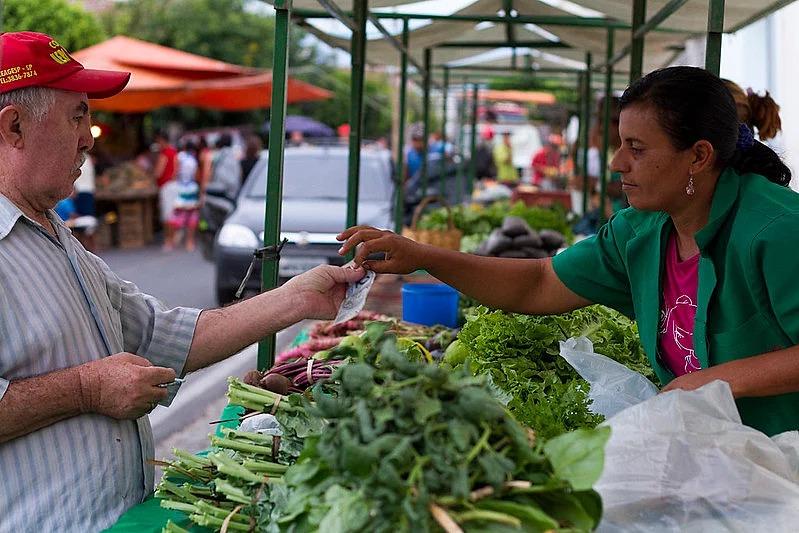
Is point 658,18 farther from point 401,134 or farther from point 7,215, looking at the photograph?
point 401,134

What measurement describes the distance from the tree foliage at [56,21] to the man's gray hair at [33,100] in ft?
58.9

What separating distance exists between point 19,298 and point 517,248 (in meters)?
4.23

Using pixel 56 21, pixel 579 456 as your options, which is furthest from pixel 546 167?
pixel 579 456

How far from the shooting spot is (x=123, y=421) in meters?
2.34

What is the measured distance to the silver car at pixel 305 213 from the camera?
382 inches

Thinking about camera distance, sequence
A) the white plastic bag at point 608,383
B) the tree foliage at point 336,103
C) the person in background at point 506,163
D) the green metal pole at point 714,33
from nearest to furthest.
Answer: the white plastic bag at point 608,383 < the green metal pole at point 714,33 < the person in background at point 506,163 < the tree foliage at point 336,103

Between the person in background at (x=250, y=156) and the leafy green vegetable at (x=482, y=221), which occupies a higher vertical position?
the person in background at (x=250, y=156)

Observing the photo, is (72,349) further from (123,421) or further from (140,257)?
(140,257)

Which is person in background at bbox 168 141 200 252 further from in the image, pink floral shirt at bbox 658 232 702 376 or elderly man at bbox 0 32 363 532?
pink floral shirt at bbox 658 232 702 376

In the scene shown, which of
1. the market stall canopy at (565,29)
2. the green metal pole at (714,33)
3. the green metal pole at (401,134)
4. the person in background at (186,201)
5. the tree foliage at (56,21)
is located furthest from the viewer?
the tree foliage at (56,21)

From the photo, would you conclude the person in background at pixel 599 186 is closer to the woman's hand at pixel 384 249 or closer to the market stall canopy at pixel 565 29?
the market stall canopy at pixel 565 29

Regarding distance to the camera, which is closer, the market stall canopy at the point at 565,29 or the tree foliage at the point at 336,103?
the market stall canopy at the point at 565,29

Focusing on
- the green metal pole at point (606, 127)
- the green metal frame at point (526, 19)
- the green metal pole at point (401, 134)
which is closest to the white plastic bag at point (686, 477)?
the green metal frame at point (526, 19)

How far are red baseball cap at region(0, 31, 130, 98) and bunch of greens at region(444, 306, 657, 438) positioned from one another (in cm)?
126
